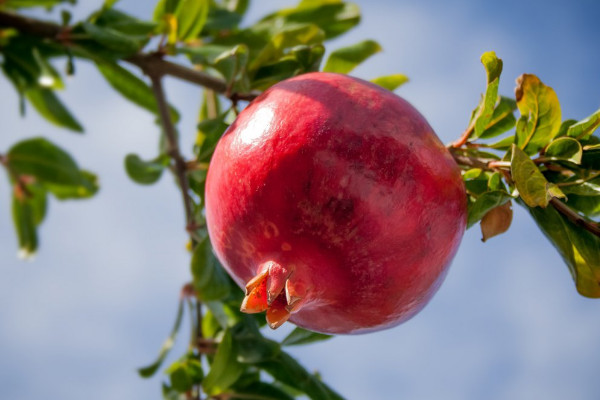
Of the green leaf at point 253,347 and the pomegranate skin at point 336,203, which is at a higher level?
the pomegranate skin at point 336,203

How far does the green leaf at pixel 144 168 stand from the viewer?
1.88 metres

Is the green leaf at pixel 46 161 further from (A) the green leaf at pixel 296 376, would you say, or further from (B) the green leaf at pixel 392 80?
(B) the green leaf at pixel 392 80

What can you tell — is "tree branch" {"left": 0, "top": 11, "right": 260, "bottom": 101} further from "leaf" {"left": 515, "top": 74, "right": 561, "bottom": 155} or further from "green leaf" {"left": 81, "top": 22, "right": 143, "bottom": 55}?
"leaf" {"left": 515, "top": 74, "right": 561, "bottom": 155}

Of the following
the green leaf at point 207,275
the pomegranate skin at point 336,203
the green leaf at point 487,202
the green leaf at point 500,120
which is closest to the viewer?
the pomegranate skin at point 336,203

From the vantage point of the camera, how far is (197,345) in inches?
71.6

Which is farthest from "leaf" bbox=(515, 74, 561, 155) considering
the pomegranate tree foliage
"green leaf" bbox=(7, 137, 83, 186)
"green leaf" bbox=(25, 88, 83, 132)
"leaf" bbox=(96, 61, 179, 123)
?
"green leaf" bbox=(25, 88, 83, 132)

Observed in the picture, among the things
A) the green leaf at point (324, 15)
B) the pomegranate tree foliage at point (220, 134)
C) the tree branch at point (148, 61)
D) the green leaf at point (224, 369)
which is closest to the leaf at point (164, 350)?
the pomegranate tree foliage at point (220, 134)

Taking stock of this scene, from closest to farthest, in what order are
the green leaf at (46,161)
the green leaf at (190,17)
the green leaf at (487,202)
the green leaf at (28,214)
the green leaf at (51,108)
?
the green leaf at (487,202) < the green leaf at (190,17) < the green leaf at (46,161) < the green leaf at (51,108) < the green leaf at (28,214)

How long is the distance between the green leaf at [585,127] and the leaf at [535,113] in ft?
0.09

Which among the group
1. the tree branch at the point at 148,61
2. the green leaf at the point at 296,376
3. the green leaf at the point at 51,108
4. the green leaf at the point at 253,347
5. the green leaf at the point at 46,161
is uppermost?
the tree branch at the point at 148,61

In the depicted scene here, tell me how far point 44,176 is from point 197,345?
1.05 meters

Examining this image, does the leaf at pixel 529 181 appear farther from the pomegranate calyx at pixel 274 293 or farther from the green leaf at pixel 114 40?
the green leaf at pixel 114 40

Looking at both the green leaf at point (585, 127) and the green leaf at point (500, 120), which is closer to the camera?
the green leaf at point (585, 127)

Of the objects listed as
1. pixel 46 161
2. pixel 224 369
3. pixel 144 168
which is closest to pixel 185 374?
pixel 224 369
